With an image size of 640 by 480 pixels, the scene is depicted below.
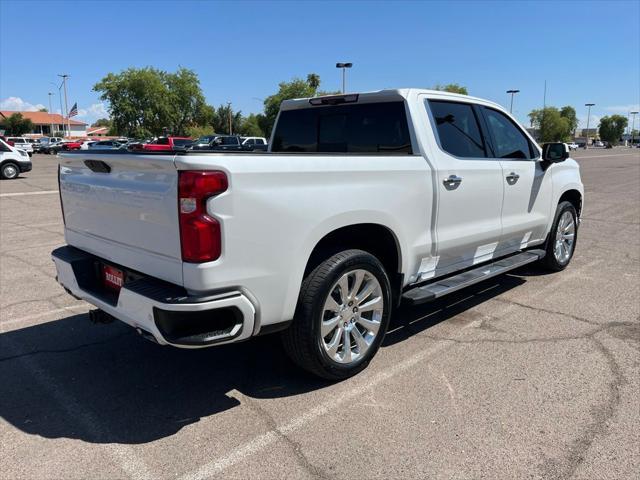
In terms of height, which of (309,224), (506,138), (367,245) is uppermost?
(506,138)

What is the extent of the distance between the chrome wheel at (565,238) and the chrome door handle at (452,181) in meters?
2.56

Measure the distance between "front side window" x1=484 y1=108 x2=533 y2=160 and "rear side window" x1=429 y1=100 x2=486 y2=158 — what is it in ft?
0.93

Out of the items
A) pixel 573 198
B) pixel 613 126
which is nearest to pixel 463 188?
pixel 573 198

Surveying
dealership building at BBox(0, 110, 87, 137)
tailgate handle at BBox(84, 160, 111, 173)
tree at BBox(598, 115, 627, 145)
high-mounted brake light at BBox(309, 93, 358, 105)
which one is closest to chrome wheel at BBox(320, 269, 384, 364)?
tailgate handle at BBox(84, 160, 111, 173)

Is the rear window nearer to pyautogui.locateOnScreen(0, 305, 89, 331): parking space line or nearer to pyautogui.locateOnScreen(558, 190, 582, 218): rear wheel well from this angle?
pyautogui.locateOnScreen(0, 305, 89, 331): parking space line

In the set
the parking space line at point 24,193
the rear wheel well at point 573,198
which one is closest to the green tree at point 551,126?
the parking space line at point 24,193

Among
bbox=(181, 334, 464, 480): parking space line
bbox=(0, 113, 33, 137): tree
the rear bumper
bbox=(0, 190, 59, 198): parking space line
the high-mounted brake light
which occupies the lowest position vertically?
bbox=(0, 190, 59, 198): parking space line

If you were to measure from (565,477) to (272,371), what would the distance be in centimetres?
199

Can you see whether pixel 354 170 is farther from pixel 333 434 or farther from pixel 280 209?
pixel 333 434

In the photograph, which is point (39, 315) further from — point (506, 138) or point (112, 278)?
point (506, 138)

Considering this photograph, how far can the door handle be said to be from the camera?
4963 millimetres

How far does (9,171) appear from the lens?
20.9 metres

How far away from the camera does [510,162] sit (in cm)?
505

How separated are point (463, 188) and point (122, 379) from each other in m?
3.04
